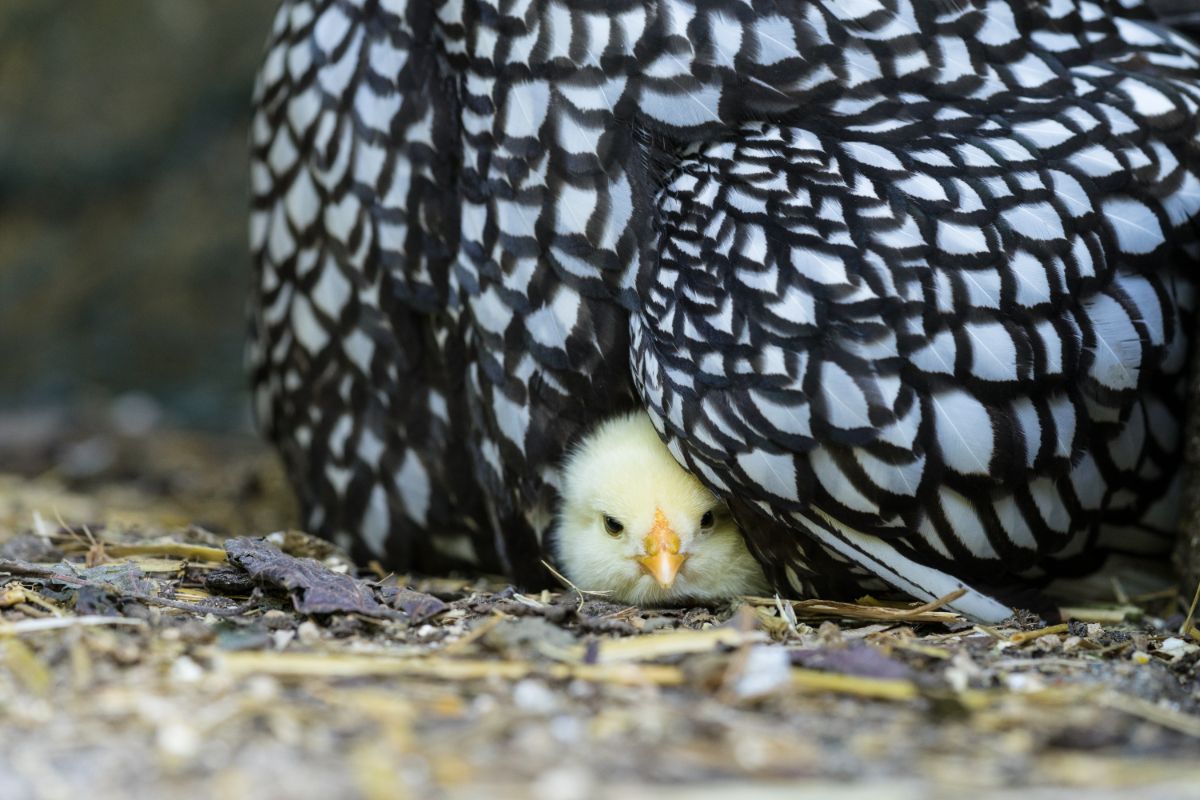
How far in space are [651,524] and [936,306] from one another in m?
0.74

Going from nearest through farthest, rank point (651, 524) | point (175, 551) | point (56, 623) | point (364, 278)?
point (56, 623) → point (651, 524) → point (175, 551) → point (364, 278)

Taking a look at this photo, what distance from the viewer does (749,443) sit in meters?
2.36

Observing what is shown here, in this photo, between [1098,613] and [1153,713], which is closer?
[1153,713]

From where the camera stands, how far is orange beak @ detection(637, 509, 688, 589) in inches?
102

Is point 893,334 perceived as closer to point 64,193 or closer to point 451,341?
point 451,341

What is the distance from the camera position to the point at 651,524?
105 inches

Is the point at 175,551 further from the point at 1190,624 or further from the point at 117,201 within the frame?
the point at 117,201

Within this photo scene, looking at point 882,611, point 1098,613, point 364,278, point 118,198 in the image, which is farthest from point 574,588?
point 118,198

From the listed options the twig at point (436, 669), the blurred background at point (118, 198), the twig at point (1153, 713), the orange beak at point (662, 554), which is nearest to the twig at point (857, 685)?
the twig at point (436, 669)

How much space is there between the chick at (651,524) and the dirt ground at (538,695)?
0.11 meters

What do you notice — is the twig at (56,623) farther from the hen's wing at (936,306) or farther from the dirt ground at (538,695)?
the hen's wing at (936,306)

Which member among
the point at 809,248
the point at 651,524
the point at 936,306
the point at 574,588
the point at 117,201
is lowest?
the point at 574,588

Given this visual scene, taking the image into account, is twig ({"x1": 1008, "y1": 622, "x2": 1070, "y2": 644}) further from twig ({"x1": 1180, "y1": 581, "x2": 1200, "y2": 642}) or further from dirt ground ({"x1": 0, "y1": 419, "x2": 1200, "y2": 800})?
twig ({"x1": 1180, "y1": 581, "x2": 1200, "y2": 642})

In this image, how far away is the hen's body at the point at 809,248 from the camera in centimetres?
235
